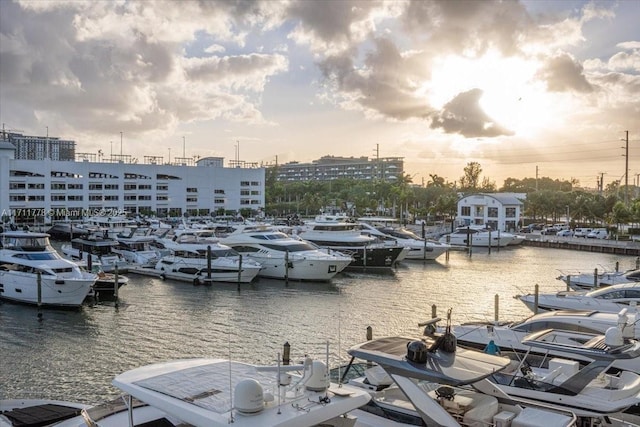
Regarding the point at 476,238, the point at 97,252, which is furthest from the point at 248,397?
the point at 476,238

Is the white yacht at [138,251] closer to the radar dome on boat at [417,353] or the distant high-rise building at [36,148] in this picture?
the radar dome on boat at [417,353]

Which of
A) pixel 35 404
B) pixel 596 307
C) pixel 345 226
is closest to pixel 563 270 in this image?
pixel 345 226

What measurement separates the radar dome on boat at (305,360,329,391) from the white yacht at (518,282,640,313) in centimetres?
1690

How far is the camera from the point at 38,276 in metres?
28.7

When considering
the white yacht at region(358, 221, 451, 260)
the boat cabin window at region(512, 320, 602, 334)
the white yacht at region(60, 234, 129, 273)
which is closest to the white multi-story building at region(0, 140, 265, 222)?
the white yacht at region(60, 234, 129, 273)

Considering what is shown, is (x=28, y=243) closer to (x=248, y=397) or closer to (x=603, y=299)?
(x=248, y=397)

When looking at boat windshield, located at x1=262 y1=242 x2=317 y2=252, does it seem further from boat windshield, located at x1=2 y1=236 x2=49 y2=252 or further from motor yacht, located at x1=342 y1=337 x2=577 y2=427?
motor yacht, located at x1=342 y1=337 x2=577 y2=427

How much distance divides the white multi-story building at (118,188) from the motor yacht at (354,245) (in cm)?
5512

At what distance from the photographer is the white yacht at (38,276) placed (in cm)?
2859

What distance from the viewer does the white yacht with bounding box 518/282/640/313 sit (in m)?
22.3

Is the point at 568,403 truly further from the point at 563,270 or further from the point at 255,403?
the point at 563,270

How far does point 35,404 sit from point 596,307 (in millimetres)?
20522

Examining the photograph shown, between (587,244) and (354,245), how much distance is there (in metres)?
32.5

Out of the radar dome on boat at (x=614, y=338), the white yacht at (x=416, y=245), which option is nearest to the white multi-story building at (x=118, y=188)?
the white yacht at (x=416, y=245)
